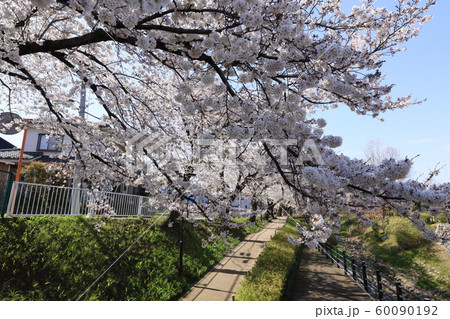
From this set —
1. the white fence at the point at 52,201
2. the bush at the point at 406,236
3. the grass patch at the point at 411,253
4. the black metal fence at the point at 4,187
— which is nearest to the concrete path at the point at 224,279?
the white fence at the point at 52,201

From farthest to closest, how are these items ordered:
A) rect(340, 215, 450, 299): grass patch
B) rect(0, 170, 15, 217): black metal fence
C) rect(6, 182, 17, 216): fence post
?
rect(340, 215, 450, 299): grass patch → rect(6, 182, 17, 216): fence post → rect(0, 170, 15, 217): black metal fence

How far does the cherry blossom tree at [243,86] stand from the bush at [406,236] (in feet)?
47.8

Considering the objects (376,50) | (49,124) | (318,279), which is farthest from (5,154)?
(376,50)

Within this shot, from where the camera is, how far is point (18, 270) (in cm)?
525

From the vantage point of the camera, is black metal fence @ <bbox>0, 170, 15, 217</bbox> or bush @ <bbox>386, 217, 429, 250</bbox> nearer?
black metal fence @ <bbox>0, 170, 15, 217</bbox>

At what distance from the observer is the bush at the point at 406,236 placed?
1619 centimetres

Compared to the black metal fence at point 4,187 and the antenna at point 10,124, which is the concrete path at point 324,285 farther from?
the antenna at point 10,124

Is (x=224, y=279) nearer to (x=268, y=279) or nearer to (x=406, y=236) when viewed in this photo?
(x=268, y=279)

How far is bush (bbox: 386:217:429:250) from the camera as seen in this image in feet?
53.1

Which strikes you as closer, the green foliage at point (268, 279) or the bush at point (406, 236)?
the green foliage at point (268, 279)

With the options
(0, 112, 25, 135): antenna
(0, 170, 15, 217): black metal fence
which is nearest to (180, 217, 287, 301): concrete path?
(0, 170, 15, 217): black metal fence

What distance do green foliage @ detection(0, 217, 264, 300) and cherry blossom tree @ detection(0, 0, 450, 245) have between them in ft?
6.36

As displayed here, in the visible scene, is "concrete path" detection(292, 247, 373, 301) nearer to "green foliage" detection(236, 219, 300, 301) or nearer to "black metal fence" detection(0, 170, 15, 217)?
"green foliage" detection(236, 219, 300, 301)

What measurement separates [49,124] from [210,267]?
7.31 m
